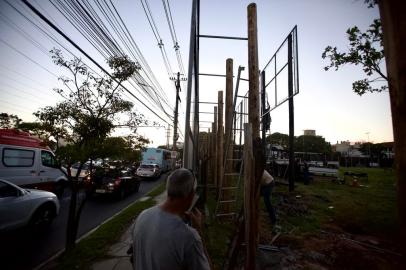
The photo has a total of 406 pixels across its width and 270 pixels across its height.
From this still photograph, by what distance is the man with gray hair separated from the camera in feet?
5.06

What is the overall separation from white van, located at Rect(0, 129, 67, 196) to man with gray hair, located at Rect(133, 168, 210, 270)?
768cm

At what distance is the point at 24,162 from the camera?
9.11 metres

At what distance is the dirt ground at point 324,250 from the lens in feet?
14.6

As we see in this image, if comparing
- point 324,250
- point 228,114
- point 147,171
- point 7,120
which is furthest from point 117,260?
point 7,120

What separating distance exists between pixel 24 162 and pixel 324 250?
10.8 meters

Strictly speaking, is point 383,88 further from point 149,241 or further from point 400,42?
point 149,241

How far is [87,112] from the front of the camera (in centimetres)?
501

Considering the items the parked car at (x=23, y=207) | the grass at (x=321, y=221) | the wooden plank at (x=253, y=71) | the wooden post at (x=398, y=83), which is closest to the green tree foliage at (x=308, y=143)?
the grass at (x=321, y=221)

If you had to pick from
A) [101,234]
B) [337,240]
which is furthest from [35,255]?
[337,240]

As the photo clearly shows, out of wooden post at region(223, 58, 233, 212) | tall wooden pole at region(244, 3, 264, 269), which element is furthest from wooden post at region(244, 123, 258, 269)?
wooden post at region(223, 58, 233, 212)

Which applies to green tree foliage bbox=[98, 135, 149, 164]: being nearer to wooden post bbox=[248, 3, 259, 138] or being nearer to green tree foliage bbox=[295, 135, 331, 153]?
wooden post bbox=[248, 3, 259, 138]

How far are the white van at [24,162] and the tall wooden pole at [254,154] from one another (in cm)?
715

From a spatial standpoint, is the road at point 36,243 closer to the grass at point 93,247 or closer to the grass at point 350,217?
the grass at point 93,247

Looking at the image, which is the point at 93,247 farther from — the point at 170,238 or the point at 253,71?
the point at 253,71
